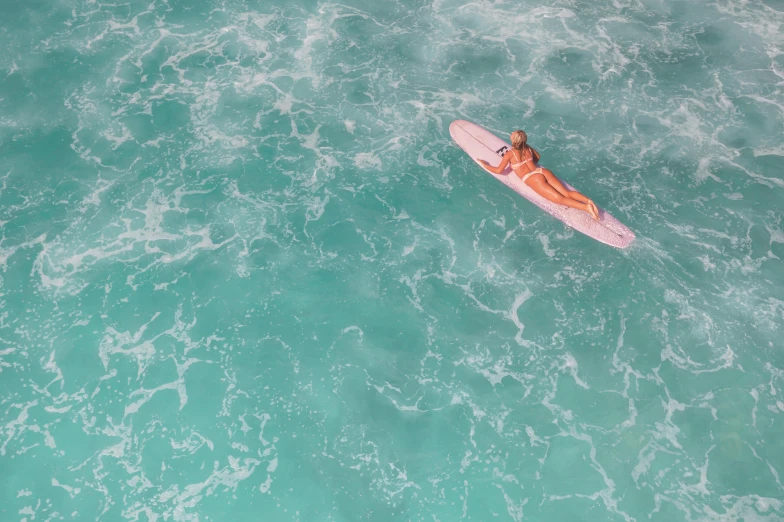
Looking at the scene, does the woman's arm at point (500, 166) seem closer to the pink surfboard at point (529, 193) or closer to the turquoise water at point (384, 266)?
the pink surfboard at point (529, 193)

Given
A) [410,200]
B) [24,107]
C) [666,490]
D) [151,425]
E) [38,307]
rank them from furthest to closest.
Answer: [24,107]
[410,200]
[38,307]
[151,425]
[666,490]

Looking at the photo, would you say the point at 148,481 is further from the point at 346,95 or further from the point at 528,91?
the point at 528,91

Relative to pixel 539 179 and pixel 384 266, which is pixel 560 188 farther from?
pixel 384 266

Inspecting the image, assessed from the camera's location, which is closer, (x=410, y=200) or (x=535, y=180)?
(x=535, y=180)

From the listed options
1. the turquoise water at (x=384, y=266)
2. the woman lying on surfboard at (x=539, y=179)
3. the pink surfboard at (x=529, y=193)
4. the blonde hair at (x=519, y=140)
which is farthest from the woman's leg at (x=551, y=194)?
the turquoise water at (x=384, y=266)

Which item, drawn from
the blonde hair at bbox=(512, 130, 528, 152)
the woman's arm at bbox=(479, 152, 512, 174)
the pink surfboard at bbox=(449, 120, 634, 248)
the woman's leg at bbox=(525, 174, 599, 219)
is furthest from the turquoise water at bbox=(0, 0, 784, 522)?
the blonde hair at bbox=(512, 130, 528, 152)

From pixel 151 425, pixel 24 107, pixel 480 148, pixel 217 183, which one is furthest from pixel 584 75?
pixel 24 107

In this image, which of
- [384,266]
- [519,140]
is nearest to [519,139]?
[519,140]
